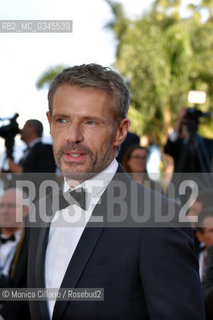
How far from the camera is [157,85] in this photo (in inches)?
690

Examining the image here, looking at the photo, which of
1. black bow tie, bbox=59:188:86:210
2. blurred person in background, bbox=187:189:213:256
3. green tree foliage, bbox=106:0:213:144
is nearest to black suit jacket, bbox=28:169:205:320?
black bow tie, bbox=59:188:86:210

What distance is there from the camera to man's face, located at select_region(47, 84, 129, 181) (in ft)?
5.13

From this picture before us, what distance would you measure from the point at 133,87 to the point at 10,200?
47.8ft

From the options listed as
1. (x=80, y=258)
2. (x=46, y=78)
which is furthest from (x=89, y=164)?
(x=46, y=78)

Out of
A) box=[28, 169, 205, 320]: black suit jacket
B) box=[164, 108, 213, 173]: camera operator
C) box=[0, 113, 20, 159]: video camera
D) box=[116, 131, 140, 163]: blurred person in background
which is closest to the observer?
box=[28, 169, 205, 320]: black suit jacket

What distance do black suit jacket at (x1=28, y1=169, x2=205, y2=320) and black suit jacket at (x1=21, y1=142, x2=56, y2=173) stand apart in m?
2.88

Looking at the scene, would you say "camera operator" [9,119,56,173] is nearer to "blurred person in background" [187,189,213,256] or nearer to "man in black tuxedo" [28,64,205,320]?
"blurred person in background" [187,189,213,256]

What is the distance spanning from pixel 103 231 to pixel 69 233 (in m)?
0.15

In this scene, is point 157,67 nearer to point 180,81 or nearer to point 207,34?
point 180,81

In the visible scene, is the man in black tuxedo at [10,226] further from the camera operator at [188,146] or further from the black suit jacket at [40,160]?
the camera operator at [188,146]

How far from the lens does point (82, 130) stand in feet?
5.20

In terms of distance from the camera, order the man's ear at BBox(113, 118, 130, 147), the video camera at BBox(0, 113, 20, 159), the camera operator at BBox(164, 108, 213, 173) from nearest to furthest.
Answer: the man's ear at BBox(113, 118, 130, 147)
the video camera at BBox(0, 113, 20, 159)
the camera operator at BBox(164, 108, 213, 173)

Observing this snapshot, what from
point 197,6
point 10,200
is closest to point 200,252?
point 10,200

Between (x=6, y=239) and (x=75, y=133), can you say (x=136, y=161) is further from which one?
(x=75, y=133)
